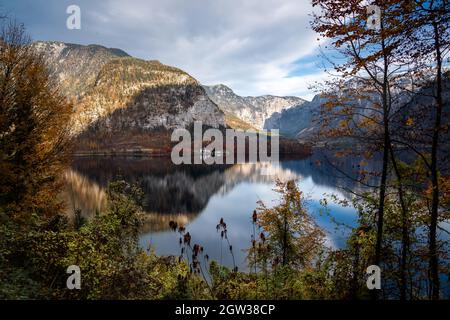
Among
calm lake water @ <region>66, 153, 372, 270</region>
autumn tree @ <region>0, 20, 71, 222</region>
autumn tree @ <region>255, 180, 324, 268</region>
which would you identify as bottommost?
calm lake water @ <region>66, 153, 372, 270</region>

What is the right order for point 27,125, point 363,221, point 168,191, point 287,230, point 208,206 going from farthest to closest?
point 168,191 → point 208,206 → point 287,230 → point 27,125 → point 363,221

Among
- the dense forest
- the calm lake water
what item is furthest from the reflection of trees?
the dense forest

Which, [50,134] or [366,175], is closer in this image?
[366,175]

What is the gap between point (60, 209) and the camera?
23.6 metres

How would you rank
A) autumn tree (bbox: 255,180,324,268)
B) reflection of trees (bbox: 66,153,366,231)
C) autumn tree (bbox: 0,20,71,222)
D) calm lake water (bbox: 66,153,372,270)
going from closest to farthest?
autumn tree (bbox: 0,20,71,222) → autumn tree (bbox: 255,180,324,268) → calm lake water (bbox: 66,153,372,270) → reflection of trees (bbox: 66,153,366,231)

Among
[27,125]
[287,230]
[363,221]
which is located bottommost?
[287,230]

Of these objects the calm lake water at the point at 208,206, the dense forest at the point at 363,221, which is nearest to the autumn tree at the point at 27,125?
the dense forest at the point at 363,221

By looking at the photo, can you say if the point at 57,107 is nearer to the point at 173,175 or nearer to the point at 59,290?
the point at 59,290

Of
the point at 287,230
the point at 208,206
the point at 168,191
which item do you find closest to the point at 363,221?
the point at 287,230

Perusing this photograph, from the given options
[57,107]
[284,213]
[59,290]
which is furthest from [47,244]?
[284,213]

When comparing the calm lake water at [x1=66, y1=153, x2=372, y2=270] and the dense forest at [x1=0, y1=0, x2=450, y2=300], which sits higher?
the dense forest at [x1=0, y1=0, x2=450, y2=300]

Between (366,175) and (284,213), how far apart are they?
11.9 metres

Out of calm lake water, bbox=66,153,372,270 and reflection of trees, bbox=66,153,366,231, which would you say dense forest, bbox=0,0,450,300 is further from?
reflection of trees, bbox=66,153,366,231

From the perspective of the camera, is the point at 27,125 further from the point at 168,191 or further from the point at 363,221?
the point at 168,191
